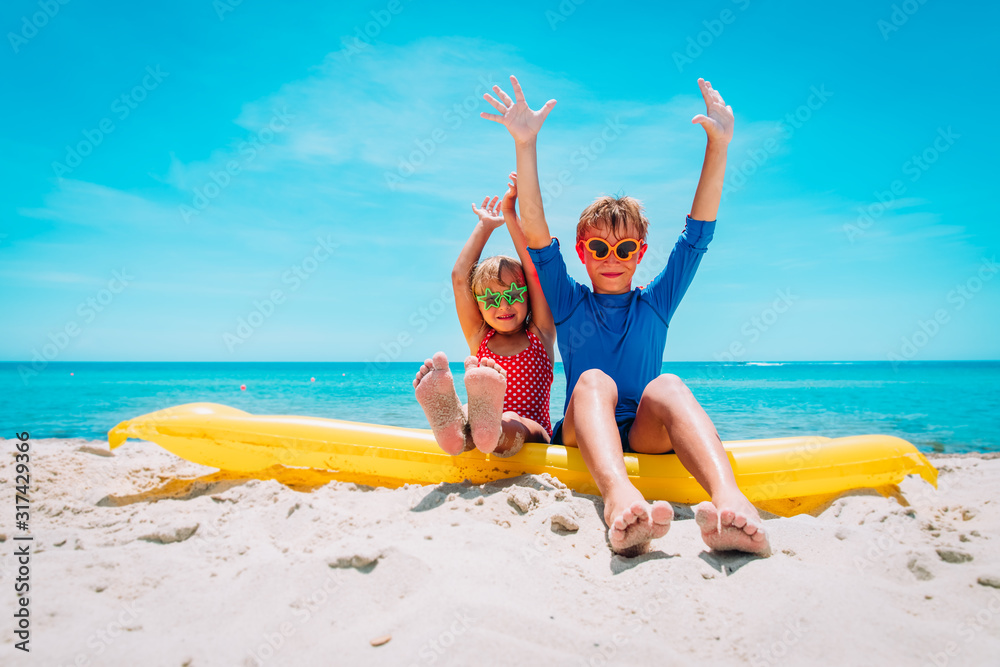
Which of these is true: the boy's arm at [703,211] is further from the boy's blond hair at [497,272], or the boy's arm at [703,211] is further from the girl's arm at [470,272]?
the girl's arm at [470,272]

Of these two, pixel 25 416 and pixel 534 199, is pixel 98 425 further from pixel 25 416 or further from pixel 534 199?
pixel 534 199

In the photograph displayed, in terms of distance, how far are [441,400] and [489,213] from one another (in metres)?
1.57

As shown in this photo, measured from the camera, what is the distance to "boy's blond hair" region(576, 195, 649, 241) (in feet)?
9.11

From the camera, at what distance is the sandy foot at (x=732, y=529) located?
171 centimetres

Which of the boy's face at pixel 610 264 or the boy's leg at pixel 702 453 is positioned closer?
the boy's leg at pixel 702 453

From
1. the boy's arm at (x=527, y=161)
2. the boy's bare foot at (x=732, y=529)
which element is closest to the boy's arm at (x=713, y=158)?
the boy's arm at (x=527, y=161)

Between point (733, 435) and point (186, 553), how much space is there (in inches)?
274

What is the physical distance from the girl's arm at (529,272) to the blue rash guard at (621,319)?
0.32 metres

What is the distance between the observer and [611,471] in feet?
6.70

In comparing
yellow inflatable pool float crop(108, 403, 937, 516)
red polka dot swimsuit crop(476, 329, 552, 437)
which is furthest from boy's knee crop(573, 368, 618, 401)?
red polka dot swimsuit crop(476, 329, 552, 437)

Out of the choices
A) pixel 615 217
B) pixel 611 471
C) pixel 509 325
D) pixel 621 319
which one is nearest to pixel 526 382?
pixel 509 325

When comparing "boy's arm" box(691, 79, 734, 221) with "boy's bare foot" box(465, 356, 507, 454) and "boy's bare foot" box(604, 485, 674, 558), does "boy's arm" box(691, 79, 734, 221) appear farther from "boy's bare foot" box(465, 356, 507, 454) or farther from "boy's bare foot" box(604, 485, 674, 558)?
"boy's bare foot" box(604, 485, 674, 558)

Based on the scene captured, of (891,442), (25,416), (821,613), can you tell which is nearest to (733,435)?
(891,442)

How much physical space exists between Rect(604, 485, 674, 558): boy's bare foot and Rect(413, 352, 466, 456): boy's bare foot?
33.9 inches
